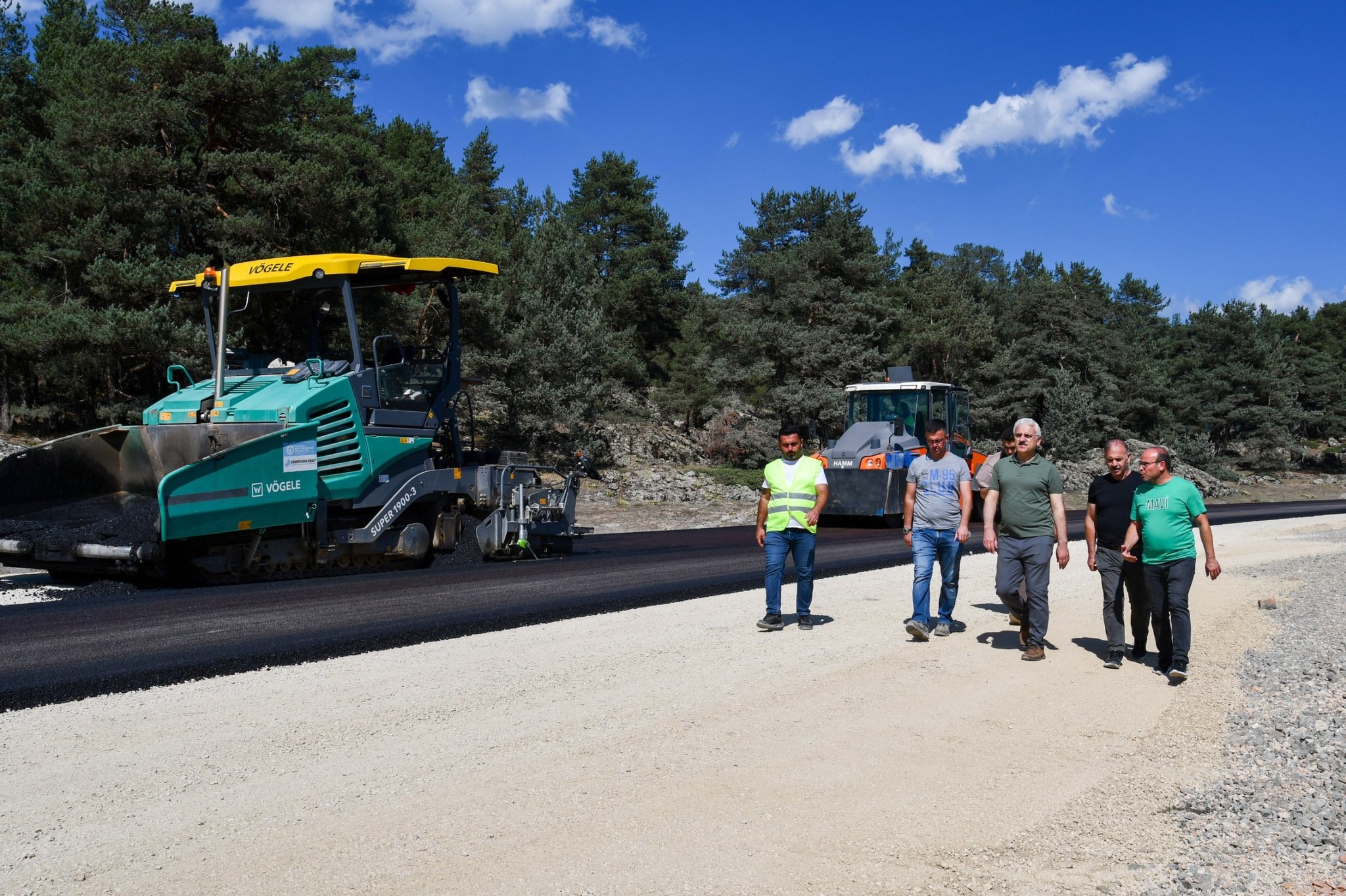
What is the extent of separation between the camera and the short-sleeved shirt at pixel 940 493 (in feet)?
24.4

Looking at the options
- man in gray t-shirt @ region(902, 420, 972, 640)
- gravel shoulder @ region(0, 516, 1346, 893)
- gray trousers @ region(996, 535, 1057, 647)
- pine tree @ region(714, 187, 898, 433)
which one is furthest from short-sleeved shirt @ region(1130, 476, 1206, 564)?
pine tree @ region(714, 187, 898, 433)

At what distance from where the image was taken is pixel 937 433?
750 cm

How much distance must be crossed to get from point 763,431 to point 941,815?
30.0 m

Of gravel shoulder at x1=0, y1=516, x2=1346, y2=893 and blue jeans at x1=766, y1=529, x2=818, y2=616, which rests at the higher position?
blue jeans at x1=766, y1=529, x2=818, y2=616

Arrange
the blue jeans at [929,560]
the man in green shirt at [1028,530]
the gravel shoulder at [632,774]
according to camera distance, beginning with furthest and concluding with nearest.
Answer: the blue jeans at [929,560]
the man in green shirt at [1028,530]
the gravel shoulder at [632,774]

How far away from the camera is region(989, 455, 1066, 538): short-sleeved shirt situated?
6820mm

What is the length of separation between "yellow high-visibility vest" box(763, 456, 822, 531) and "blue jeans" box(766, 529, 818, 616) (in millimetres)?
75

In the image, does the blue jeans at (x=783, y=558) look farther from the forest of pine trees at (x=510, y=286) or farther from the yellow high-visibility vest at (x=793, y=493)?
the forest of pine trees at (x=510, y=286)

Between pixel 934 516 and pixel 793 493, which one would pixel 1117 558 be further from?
pixel 793 493

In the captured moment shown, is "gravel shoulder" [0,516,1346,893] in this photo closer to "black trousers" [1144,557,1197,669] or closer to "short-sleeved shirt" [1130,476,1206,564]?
"black trousers" [1144,557,1197,669]

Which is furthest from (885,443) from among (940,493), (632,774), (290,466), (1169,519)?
(632,774)

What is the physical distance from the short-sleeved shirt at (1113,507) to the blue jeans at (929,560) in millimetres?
988

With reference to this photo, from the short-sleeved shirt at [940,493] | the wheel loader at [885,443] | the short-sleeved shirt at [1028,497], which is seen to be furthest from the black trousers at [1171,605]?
the wheel loader at [885,443]

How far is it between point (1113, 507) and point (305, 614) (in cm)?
601
